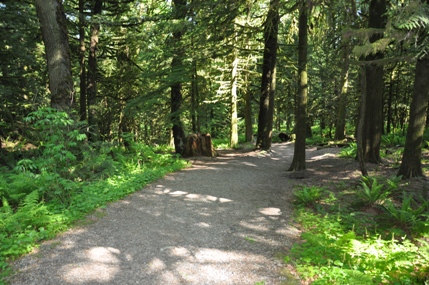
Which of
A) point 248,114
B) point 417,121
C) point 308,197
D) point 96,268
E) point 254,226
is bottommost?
point 254,226

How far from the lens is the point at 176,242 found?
468cm

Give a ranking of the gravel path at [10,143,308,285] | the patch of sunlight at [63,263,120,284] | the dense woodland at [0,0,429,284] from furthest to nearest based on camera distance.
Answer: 1. the dense woodland at [0,0,429,284]
2. the gravel path at [10,143,308,285]
3. the patch of sunlight at [63,263,120,284]

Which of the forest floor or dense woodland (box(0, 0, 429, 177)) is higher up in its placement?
dense woodland (box(0, 0, 429, 177))

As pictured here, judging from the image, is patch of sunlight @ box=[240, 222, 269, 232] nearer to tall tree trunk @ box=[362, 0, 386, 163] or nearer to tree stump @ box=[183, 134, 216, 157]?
tall tree trunk @ box=[362, 0, 386, 163]

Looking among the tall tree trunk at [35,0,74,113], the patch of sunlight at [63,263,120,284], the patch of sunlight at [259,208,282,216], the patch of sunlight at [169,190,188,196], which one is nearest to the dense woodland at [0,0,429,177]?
the tall tree trunk at [35,0,74,113]

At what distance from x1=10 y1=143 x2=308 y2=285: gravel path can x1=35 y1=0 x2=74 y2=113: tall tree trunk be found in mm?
3299

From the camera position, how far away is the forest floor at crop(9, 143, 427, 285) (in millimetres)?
3684

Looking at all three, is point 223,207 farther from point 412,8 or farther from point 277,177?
point 412,8

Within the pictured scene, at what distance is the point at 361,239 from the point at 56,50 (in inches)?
324

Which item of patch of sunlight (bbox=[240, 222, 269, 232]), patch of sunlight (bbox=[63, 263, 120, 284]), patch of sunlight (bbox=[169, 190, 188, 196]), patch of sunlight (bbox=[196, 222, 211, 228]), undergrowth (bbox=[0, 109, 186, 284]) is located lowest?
patch of sunlight (bbox=[240, 222, 269, 232])

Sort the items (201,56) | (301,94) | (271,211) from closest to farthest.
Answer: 1. (271,211)
2. (301,94)
3. (201,56)

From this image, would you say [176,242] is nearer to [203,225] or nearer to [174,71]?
[203,225]

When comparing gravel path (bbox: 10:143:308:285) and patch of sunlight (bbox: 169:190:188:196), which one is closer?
gravel path (bbox: 10:143:308:285)

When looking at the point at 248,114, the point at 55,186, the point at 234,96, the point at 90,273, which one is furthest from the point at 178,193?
the point at 248,114
